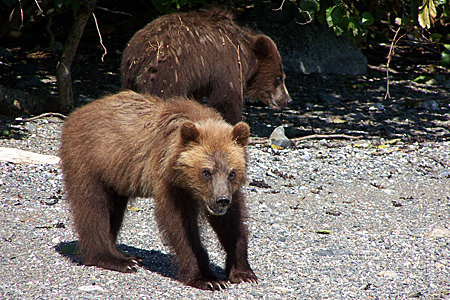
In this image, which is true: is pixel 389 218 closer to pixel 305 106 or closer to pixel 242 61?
pixel 242 61

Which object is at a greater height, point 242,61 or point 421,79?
point 242,61

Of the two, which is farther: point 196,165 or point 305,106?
point 305,106

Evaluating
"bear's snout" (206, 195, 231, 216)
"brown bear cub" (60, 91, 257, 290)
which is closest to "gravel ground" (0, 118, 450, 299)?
"brown bear cub" (60, 91, 257, 290)

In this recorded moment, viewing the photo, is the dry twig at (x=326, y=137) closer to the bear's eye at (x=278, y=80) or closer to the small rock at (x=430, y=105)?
the bear's eye at (x=278, y=80)

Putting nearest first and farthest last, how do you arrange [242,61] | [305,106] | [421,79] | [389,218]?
[389,218] < [242,61] < [305,106] < [421,79]

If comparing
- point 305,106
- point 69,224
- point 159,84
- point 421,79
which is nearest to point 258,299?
point 69,224

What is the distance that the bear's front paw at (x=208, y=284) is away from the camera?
449 centimetres

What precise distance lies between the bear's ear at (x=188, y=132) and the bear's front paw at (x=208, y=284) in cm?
105

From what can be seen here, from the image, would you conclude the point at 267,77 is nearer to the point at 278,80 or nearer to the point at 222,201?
the point at 278,80

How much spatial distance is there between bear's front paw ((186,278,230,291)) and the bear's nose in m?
0.65

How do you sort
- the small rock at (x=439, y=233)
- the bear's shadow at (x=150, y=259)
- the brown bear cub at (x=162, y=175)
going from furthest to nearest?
the small rock at (x=439, y=233) < the bear's shadow at (x=150, y=259) < the brown bear cub at (x=162, y=175)

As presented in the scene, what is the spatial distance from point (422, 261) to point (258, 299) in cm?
175

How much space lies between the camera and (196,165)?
14.5ft

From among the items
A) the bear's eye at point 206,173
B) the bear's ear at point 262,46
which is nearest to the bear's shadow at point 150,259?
the bear's eye at point 206,173
